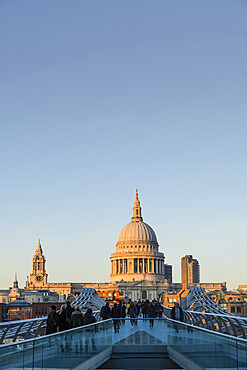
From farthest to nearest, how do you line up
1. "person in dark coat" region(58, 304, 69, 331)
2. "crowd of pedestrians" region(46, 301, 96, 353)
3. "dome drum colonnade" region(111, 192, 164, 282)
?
"dome drum colonnade" region(111, 192, 164, 282) → "person in dark coat" region(58, 304, 69, 331) → "crowd of pedestrians" region(46, 301, 96, 353)

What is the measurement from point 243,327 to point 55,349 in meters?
5.06

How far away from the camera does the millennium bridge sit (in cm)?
1055

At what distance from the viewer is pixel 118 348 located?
19.9 m

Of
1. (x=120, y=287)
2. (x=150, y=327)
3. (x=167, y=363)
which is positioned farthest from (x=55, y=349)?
(x=120, y=287)

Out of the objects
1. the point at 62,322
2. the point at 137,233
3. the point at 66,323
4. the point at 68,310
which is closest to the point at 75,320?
the point at 68,310

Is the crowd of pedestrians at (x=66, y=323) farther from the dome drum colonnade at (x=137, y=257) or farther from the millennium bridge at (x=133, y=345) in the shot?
the dome drum colonnade at (x=137, y=257)

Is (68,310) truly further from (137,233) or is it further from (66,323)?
(137,233)

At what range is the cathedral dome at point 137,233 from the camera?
7401 inches

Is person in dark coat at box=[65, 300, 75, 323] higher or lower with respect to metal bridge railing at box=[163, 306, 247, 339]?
higher

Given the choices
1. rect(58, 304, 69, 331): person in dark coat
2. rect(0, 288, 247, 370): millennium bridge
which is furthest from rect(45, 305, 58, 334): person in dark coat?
rect(58, 304, 69, 331): person in dark coat

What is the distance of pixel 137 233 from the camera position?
189m

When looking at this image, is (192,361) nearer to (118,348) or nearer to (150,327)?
(118,348)

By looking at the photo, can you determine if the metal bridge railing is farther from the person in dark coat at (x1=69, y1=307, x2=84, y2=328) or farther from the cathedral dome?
the cathedral dome

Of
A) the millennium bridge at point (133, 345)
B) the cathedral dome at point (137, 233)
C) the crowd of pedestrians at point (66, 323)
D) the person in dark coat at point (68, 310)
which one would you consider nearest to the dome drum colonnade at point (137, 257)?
the cathedral dome at point (137, 233)
